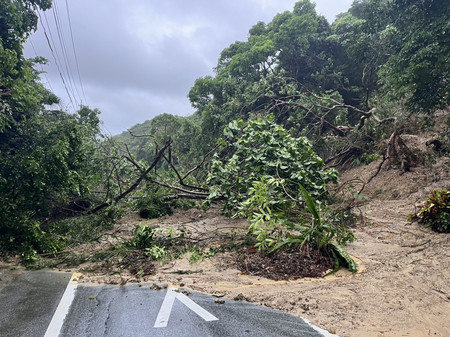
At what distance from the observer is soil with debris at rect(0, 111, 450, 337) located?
10.3 ft

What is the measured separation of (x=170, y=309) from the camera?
11.3ft

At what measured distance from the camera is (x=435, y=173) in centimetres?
852

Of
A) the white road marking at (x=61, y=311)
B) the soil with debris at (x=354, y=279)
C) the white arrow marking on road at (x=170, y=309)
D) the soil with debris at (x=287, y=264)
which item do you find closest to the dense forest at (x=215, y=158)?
the soil with debris at (x=287, y=264)

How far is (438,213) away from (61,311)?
5830 millimetres

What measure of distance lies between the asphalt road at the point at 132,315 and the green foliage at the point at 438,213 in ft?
12.0

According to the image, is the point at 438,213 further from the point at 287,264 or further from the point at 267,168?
the point at 267,168

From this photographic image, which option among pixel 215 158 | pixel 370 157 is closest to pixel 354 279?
pixel 215 158

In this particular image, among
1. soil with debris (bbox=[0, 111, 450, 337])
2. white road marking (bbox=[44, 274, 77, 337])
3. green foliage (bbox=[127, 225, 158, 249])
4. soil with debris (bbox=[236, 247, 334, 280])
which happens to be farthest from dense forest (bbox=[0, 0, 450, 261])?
white road marking (bbox=[44, 274, 77, 337])

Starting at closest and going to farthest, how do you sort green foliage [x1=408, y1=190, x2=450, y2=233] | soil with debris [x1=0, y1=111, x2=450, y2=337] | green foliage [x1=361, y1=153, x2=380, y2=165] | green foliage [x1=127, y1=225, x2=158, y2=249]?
1. soil with debris [x1=0, y1=111, x2=450, y2=337]
2. green foliage [x1=408, y1=190, x2=450, y2=233]
3. green foliage [x1=127, y1=225, x2=158, y2=249]
4. green foliage [x1=361, y1=153, x2=380, y2=165]

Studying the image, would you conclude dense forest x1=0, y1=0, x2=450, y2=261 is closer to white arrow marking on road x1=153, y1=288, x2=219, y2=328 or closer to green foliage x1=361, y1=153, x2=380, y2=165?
green foliage x1=361, y1=153, x2=380, y2=165

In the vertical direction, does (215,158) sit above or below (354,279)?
above

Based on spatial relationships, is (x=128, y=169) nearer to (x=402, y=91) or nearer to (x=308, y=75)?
(x=402, y=91)

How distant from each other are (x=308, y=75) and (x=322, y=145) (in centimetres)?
704

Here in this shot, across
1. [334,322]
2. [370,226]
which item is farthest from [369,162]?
[334,322]
